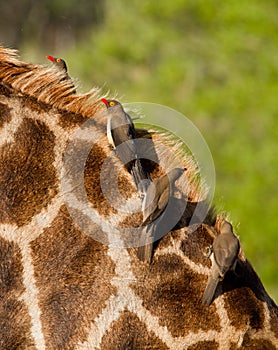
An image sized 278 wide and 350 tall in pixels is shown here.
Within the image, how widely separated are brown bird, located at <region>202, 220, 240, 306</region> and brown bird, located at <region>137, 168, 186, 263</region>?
0.93 ft

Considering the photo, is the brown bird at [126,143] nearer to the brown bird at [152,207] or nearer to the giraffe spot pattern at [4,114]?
the brown bird at [152,207]

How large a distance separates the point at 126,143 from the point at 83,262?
21.8 inches

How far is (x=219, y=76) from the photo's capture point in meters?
10.4

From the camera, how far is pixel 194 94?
1033 cm

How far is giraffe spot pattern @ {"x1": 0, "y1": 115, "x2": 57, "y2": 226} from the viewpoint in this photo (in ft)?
9.63

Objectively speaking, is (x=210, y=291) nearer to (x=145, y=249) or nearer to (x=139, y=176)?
(x=145, y=249)

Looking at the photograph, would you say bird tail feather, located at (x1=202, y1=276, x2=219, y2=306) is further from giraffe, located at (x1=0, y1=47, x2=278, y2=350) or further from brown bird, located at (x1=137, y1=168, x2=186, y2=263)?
brown bird, located at (x1=137, y1=168, x2=186, y2=263)

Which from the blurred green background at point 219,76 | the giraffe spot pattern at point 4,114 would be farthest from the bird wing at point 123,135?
the blurred green background at point 219,76

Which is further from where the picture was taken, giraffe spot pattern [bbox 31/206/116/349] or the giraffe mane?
the giraffe mane

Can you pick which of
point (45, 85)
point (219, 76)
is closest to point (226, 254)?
point (45, 85)

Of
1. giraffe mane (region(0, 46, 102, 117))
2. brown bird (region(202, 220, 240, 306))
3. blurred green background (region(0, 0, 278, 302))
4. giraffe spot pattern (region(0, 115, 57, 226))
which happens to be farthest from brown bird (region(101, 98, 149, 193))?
blurred green background (region(0, 0, 278, 302))

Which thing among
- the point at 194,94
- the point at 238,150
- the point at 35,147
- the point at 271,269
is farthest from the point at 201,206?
the point at 194,94

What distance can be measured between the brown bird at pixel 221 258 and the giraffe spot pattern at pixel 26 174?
754 mm

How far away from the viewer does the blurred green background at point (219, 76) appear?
29.3 feet
